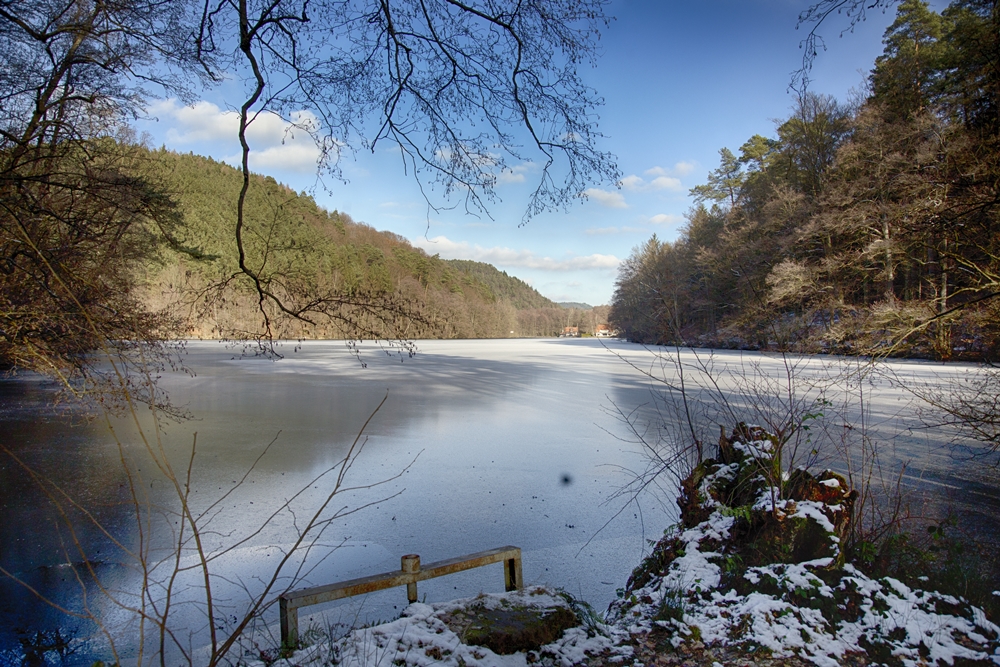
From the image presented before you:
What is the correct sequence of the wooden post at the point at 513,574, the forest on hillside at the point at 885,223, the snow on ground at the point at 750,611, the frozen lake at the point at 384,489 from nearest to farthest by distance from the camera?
the snow on ground at the point at 750,611 < the wooden post at the point at 513,574 < the frozen lake at the point at 384,489 < the forest on hillside at the point at 885,223

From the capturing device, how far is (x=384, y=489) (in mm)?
5281

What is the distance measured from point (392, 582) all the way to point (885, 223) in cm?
1326

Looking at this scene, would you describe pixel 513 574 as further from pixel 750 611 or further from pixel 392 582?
pixel 750 611

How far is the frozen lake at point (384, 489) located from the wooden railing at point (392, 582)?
45cm

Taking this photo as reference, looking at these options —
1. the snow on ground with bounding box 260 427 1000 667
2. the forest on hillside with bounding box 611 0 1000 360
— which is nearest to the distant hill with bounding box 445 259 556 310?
the forest on hillside with bounding box 611 0 1000 360

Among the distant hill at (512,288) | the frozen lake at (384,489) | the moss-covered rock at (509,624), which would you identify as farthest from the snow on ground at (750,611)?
the distant hill at (512,288)

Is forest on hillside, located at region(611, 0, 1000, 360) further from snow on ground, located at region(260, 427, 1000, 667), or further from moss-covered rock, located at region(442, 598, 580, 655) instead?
moss-covered rock, located at region(442, 598, 580, 655)

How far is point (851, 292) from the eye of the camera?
60.1 feet

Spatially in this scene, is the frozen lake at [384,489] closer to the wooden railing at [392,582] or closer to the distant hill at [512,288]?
→ the wooden railing at [392,582]

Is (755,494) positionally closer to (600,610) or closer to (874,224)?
(600,610)

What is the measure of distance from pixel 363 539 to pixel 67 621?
68.4 inches

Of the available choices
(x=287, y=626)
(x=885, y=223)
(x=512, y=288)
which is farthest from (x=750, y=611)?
(x=512, y=288)

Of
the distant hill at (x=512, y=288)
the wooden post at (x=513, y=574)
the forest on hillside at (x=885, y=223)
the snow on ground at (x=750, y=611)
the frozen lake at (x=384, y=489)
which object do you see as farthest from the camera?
the distant hill at (x=512, y=288)

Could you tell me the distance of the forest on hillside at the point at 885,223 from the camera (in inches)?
168
